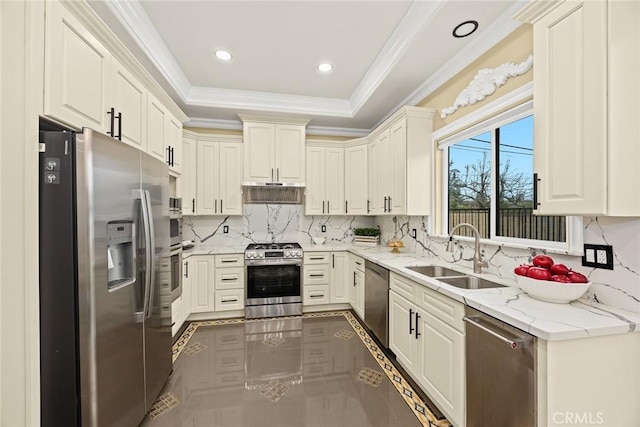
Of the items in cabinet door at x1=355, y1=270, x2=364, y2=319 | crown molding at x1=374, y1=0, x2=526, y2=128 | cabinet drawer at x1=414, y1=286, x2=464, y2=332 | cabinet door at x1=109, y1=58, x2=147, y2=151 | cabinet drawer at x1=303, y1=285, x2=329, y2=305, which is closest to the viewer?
cabinet drawer at x1=414, y1=286, x2=464, y2=332

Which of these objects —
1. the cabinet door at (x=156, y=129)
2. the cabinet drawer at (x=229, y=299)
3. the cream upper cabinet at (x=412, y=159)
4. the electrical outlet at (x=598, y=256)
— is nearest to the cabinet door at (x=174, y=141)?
the cabinet door at (x=156, y=129)

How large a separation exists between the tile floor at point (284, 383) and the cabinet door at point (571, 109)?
1.60 m

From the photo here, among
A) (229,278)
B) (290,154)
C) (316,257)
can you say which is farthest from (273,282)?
(290,154)

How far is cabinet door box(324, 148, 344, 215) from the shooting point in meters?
4.19

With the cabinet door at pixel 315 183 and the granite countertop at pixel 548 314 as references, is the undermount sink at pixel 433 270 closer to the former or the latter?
the granite countertop at pixel 548 314

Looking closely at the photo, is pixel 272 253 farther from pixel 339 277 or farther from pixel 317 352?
pixel 317 352

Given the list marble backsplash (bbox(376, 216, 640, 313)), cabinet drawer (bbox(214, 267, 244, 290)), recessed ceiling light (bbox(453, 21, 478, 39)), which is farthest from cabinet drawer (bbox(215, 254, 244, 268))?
recessed ceiling light (bbox(453, 21, 478, 39))

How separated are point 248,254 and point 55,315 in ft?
7.65

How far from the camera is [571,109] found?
4.33 feet

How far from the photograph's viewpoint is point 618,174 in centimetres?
120

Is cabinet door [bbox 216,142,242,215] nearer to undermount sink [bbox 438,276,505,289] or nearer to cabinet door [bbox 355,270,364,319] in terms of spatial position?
cabinet door [bbox 355,270,364,319]

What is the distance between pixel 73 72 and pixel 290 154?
2.68 m

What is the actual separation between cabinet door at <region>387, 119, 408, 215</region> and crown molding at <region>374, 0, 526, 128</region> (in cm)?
43

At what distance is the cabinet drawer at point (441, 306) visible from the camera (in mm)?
1627
